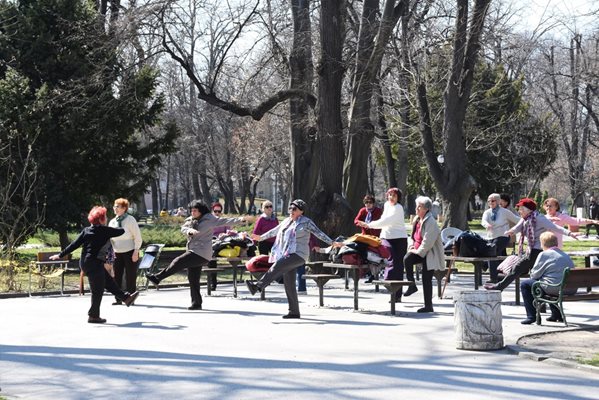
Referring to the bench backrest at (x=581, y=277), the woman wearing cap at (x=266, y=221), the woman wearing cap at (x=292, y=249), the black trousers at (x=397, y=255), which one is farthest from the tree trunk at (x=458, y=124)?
the bench backrest at (x=581, y=277)

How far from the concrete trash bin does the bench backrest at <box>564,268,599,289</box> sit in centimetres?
248

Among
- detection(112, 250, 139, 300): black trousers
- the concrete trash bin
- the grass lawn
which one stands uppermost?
detection(112, 250, 139, 300): black trousers

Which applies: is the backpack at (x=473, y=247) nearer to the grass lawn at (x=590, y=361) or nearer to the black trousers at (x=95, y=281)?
the black trousers at (x=95, y=281)

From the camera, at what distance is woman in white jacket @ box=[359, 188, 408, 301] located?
18.1 meters

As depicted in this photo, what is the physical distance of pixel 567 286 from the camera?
47.5ft

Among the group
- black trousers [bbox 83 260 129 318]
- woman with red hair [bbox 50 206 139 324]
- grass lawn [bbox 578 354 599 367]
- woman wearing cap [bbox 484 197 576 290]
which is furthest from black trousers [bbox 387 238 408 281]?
grass lawn [bbox 578 354 599 367]

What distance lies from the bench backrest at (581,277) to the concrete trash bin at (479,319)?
8.14 ft

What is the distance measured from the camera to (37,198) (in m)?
29.1

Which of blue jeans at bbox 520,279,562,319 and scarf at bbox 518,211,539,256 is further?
scarf at bbox 518,211,539,256

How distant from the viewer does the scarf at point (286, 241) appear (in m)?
15.9

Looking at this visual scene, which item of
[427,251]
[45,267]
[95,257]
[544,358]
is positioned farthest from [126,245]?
[544,358]

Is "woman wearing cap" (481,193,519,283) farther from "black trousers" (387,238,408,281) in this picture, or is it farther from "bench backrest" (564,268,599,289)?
"bench backrest" (564,268,599,289)

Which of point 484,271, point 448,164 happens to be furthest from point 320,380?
point 448,164

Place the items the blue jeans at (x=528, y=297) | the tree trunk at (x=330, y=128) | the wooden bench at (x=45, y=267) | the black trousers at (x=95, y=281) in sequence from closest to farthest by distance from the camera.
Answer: the blue jeans at (x=528, y=297) → the black trousers at (x=95, y=281) → the wooden bench at (x=45, y=267) → the tree trunk at (x=330, y=128)
